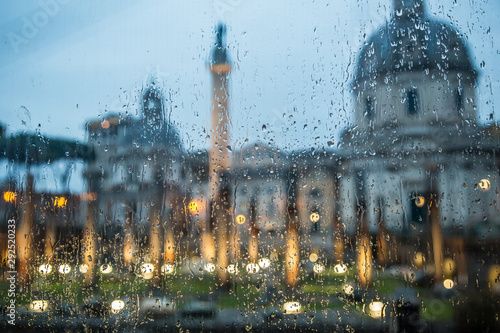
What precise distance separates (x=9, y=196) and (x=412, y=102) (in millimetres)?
2763

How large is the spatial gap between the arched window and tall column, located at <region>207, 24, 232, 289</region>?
1.16 m

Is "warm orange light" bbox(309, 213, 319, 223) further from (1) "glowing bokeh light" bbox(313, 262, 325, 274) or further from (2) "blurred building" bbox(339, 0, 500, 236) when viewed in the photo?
(1) "glowing bokeh light" bbox(313, 262, 325, 274)

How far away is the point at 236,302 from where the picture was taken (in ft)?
7.73

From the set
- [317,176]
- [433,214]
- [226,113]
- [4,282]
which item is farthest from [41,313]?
Answer: [433,214]

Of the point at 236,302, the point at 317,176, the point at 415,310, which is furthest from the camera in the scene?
the point at 317,176

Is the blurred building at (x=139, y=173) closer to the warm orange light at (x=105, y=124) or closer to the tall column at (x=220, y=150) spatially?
the warm orange light at (x=105, y=124)

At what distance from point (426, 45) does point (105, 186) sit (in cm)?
230

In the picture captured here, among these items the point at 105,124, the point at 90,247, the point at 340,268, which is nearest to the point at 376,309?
the point at 340,268

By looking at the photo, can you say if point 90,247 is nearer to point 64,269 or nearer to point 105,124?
point 64,269

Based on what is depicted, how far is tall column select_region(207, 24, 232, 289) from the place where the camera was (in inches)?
99.4

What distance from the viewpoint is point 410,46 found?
262cm

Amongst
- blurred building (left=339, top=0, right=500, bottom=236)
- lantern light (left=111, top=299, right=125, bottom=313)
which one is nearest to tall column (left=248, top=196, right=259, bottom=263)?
blurred building (left=339, top=0, right=500, bottom=236)

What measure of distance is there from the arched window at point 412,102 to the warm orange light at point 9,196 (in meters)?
2.68

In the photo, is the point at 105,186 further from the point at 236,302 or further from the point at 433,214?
the point at 433,214
